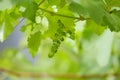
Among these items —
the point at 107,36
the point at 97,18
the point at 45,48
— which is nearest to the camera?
the point at 97,18

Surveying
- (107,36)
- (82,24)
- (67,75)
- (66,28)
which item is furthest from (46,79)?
(66,28)

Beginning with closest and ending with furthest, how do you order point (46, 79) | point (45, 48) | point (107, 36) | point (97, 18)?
point (97, 18)
point (107, 36)
point (45, 48)
point (46, 79)

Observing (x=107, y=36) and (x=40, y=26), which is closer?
(x=40, y=26)

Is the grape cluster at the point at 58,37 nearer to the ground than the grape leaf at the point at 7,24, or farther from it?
nearer to the ground

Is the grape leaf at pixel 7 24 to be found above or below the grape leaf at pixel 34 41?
above

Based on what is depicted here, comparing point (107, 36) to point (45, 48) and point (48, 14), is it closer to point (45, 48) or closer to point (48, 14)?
point (48, 14)

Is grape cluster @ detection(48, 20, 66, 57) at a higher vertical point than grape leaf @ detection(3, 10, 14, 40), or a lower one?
lower

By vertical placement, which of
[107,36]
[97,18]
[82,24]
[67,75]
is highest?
[67,75]

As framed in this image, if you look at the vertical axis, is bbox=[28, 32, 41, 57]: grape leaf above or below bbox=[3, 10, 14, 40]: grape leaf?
below
